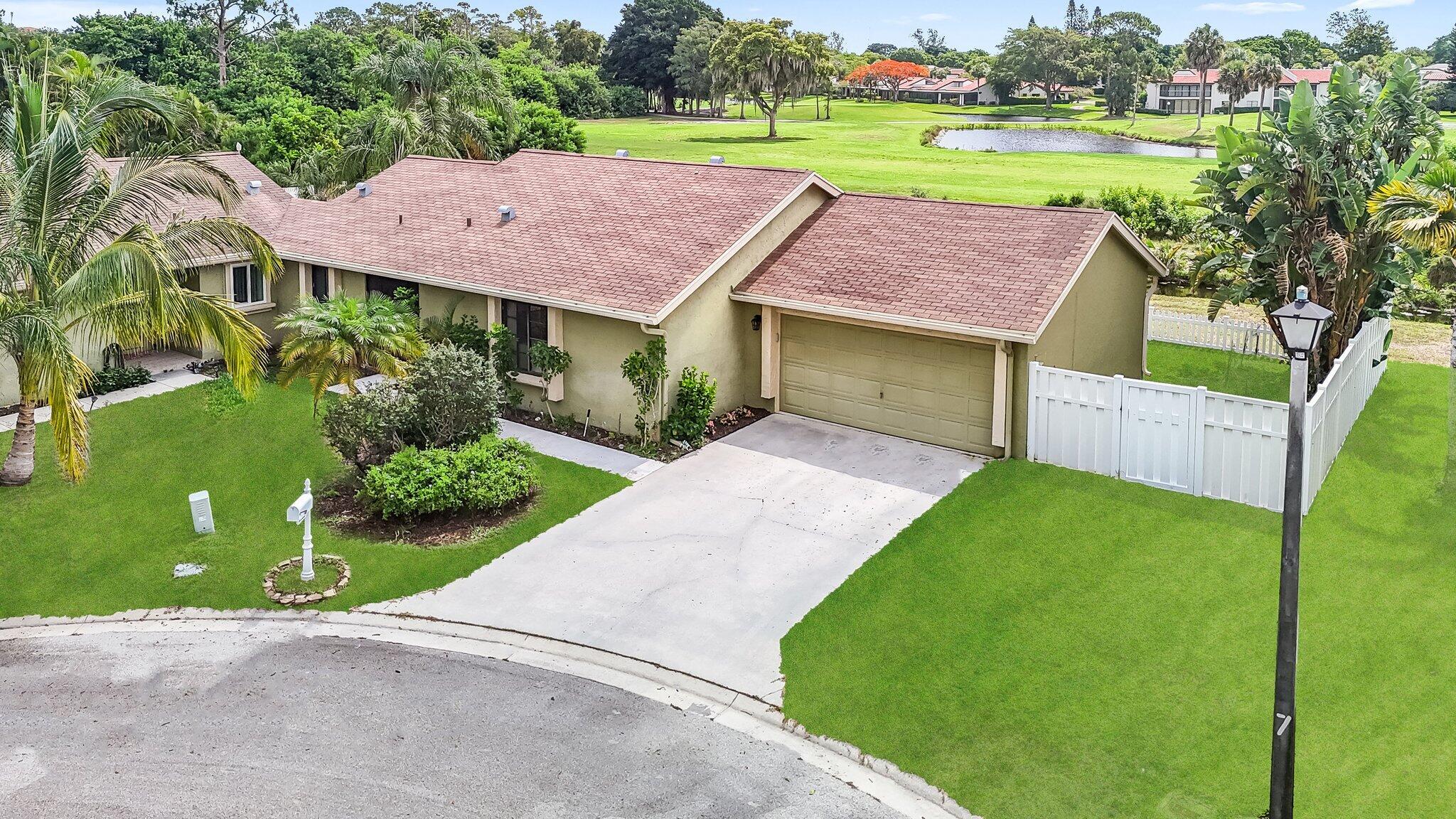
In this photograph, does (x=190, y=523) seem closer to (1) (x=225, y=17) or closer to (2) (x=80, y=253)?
(2) (x=80, y=253)

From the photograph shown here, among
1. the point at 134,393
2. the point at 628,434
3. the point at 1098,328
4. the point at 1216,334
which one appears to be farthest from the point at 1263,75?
the point at 134,393

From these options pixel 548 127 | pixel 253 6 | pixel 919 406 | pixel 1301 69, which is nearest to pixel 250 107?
pixel 548 127

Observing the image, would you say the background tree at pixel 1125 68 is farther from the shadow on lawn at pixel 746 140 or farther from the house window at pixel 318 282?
the house window at pixel 318 282

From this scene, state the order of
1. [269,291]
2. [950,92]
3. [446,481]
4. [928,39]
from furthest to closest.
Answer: [928,39], [950,92], [269,291], [446,481]

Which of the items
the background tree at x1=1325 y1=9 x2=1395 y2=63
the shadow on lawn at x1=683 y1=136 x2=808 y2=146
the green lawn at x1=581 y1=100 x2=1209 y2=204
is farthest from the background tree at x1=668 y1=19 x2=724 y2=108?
the background tree at x1=1325 y1=9 x2=1395 y2=63

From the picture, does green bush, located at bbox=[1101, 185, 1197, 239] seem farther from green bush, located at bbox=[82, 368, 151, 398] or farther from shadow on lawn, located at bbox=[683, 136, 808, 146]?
shadow on lawn, located at bbox=[683, 136, 808, 146]

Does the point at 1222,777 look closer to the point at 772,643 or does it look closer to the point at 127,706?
the point at 772,643
